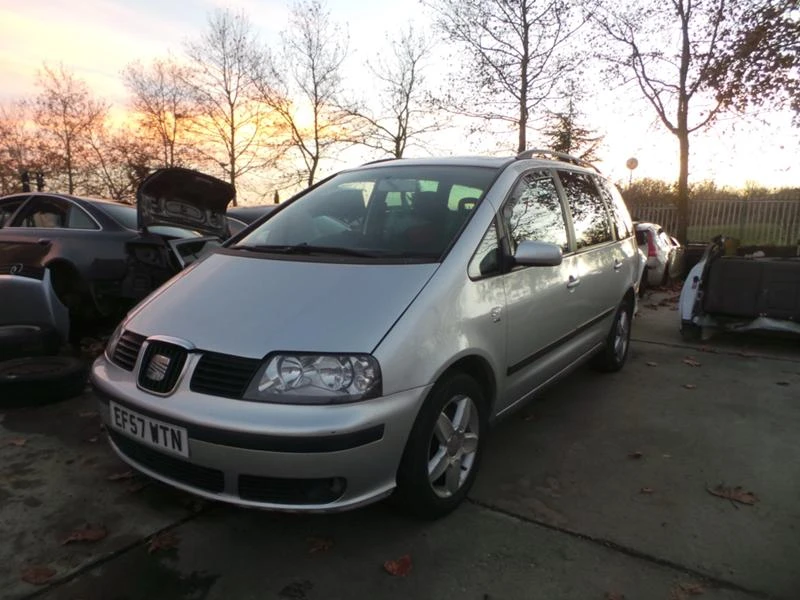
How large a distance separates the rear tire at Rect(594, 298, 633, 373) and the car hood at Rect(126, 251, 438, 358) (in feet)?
9.32

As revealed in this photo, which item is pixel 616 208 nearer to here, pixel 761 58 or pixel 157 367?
pixel 157 367

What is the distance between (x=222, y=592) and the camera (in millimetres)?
2119

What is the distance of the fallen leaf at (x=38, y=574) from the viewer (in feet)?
7.09

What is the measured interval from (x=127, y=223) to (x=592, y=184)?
4.34 metres

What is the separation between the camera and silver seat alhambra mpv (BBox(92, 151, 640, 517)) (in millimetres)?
2105

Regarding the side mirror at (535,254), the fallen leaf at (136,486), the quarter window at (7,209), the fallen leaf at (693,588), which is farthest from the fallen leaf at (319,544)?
the quarter window at (7,209)

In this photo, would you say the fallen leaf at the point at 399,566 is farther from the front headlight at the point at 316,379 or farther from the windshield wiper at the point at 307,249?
the windshield wiper at the point at 307,249

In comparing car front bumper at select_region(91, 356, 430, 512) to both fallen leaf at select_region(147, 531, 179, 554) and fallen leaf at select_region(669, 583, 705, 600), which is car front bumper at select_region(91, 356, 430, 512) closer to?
fallen leaf at select_region(147, 531, 179, 554)

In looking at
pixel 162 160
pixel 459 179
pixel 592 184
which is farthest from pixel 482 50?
pixel 162 160

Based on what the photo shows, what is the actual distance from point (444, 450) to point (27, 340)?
3.63 m

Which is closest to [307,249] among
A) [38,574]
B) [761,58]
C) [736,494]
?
[38,574]

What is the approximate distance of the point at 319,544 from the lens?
242 cm

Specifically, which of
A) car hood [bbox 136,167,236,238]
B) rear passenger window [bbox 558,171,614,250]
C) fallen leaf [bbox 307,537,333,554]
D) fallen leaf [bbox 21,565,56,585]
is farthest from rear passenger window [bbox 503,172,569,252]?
car hood [bbox 136,167,236,238]

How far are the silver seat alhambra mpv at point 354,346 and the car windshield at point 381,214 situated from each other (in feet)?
0.04
